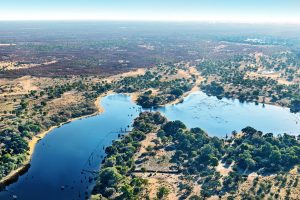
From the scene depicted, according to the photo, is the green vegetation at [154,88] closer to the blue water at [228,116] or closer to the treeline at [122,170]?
the blue water at [228,116]

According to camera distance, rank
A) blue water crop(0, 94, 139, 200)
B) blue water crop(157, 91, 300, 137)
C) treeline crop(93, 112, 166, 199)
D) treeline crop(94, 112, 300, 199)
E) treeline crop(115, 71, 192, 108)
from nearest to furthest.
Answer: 1. treeline crop(93, 112, 166, 199)
2. treeline crop(94, 112, 300, 199)
3. blue water crop(0, 94, 139, 200)
4. blue water crop(157, 91, 300, 137)
5. treeline crop(115, 71, 192, 108)

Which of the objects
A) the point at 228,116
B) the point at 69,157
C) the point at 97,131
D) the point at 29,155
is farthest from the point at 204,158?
the point at 228,116

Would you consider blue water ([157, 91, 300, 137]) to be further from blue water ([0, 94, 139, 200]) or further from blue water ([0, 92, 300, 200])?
blue water ([0, 94, 139, 200])

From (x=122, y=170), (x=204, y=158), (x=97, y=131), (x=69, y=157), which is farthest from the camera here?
(x=97, y=131)

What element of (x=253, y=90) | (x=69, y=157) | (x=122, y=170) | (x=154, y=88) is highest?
(x=253, y=90)

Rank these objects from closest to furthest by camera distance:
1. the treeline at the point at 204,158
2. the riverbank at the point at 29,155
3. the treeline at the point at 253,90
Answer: the treeline at the point at 204,158 < the riverbank at the point at 29,155 < the treeline at the point at 253,90

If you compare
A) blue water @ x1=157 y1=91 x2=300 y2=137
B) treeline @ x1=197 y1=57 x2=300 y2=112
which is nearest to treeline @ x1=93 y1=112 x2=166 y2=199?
blue water @ x1=157 y1=91 x2=300 y2=137

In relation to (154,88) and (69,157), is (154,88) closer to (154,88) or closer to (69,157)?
(154,88)

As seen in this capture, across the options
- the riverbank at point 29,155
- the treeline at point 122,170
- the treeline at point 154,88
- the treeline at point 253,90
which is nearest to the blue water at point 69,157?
the riverbank at point 29,155
